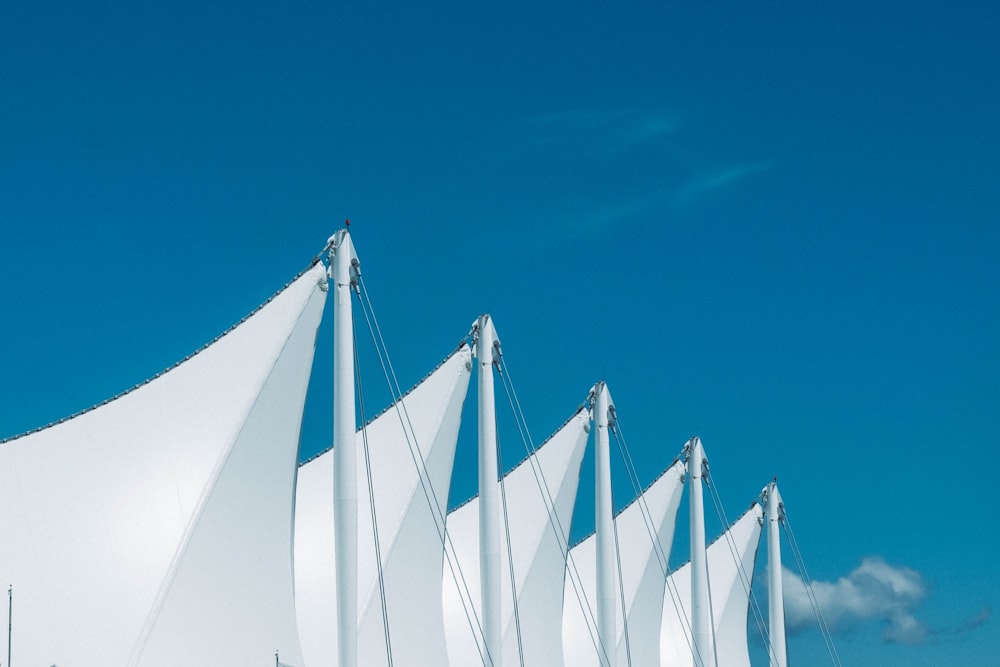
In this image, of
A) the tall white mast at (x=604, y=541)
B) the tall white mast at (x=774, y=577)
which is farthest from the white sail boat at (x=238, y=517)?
the tall white mast at (x=774, y=577)

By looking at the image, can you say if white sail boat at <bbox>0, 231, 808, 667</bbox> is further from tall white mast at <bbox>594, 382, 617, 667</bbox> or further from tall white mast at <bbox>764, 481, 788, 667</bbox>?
tall white mast at <bbox>764, 481, 788, 667</bbox>

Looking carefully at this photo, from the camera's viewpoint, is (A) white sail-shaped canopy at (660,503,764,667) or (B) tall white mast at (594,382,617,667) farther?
(A) white sail-shaped canopy at (660,503,764,667)

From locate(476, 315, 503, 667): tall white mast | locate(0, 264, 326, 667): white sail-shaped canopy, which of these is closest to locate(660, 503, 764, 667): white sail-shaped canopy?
locate(476, 315, 503, 667): tall white mast

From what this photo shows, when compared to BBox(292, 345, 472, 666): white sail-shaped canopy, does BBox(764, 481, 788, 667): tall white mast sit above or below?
above

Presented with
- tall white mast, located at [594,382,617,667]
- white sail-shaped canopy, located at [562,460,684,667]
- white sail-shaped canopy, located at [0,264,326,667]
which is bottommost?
white sail-shaped canopy, located at [0,264,326,667]

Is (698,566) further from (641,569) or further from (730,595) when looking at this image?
(730,595)

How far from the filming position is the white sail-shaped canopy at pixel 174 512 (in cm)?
2934

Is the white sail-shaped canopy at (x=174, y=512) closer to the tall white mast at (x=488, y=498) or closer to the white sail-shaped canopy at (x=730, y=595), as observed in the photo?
the tall white mast at (x=488, y=498)

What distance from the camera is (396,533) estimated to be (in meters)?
39.2

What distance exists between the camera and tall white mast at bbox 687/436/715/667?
48.5 m

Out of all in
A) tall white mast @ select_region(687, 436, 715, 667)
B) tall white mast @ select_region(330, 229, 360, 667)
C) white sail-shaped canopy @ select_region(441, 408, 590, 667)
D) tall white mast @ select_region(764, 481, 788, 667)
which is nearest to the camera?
tall white mast @ select_region(330, 229, 360, 667)

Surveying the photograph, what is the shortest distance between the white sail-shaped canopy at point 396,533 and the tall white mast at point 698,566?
10.8m

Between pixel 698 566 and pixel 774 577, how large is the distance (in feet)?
35.0

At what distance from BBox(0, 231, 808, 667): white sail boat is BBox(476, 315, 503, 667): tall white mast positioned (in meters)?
0.10
